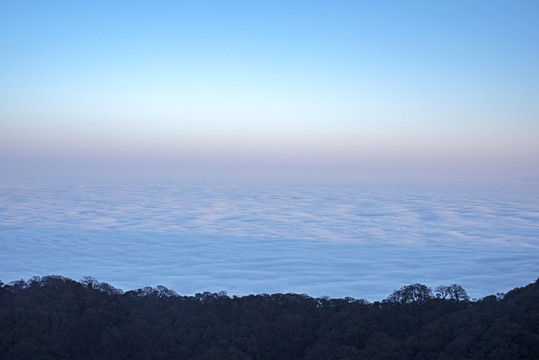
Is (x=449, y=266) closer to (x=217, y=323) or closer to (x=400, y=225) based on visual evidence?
(x=400, y=225)

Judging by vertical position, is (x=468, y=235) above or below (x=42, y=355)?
above

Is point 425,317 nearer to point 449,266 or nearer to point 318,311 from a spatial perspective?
point 318,311

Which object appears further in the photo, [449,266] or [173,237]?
[173,237]

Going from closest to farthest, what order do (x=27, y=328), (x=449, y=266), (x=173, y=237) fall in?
(x=27, y=328) < (x=449, y=266) < (x=173, y=237)

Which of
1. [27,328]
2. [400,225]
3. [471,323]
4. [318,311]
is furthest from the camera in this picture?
[400,225]

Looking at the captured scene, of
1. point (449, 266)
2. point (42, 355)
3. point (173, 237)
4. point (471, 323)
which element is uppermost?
point (173, 237)

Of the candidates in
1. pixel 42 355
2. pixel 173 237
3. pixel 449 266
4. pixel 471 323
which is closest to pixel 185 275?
pixel 173 237
